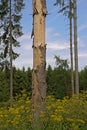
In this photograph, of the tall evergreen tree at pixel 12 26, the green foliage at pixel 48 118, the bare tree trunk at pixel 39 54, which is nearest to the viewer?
the green foliage at pixel 48 118

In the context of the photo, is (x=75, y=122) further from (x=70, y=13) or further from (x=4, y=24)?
(x=4, y=24)

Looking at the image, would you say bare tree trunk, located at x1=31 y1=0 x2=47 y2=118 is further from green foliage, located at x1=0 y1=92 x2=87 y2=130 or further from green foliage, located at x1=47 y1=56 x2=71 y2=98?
green foliage, located at x1=47 y1=56 x2=71 y2=98

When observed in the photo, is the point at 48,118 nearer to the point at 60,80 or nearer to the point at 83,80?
the point at 60,80

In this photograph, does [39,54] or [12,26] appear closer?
[39,54]

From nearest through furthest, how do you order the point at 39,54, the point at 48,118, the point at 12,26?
1. the point at 48,118
2. the point at 39,54
3. the point at 12,26

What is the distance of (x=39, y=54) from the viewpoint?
8.15 metres

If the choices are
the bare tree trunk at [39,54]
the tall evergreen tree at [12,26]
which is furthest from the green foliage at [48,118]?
the tall evergreen tree at [12,26]

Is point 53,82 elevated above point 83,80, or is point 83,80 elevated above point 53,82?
point 83,80

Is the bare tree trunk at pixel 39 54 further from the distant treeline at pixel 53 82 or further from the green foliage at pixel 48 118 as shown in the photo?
the distant treeline at pixel 53 82

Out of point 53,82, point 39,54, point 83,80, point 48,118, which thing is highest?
point 83,80

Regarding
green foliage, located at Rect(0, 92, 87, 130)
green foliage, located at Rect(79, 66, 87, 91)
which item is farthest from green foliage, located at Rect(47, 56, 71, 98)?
green foliage, located at Rect(0, 92, 87, 130)

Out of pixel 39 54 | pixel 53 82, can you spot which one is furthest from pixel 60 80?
pixel 39 54

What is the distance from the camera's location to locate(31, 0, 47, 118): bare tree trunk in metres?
8.05

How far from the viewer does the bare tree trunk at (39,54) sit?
26.4 ft
